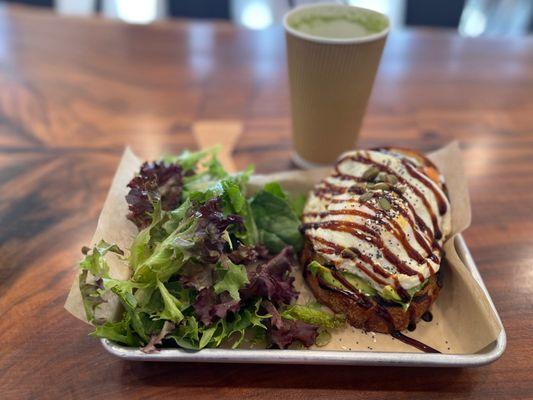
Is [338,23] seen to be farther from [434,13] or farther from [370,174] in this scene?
[434,13]

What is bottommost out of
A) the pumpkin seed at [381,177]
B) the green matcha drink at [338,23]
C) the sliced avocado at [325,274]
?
the sliced avocado at [325,274]

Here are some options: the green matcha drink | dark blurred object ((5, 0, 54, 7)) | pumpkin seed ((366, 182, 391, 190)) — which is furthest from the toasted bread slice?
dark blurred object ((5, 0, 54, 7))

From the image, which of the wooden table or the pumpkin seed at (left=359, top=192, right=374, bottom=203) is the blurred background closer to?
the wooden table

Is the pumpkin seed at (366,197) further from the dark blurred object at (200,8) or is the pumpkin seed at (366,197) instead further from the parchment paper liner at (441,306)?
the dark blurred object at (200,8)

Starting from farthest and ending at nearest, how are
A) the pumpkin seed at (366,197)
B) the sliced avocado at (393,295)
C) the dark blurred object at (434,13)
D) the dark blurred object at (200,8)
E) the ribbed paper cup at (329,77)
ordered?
1. the dark blurred object at (200,8)
2. the dark blurred object at (434,13)
3. the ribbed paper cup at (329,77)
4. the pumpkin seed at (366,197)
5. the sliced avocado at (393,295)

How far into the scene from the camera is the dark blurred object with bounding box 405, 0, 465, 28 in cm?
375

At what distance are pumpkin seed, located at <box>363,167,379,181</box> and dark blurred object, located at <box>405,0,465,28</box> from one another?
9.62 ft

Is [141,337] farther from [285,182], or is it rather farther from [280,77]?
[280,77]

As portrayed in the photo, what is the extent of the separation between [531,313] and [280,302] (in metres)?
0.73

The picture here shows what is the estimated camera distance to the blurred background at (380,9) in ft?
12.6

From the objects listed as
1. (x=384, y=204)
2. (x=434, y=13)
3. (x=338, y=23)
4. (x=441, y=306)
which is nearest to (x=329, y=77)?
(x=338, y=23)

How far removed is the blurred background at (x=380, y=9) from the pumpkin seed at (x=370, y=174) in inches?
97.9

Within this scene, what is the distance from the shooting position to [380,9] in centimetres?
406

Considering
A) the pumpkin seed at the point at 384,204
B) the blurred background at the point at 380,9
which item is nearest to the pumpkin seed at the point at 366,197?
the pumpkin seed at the point at 384,204
